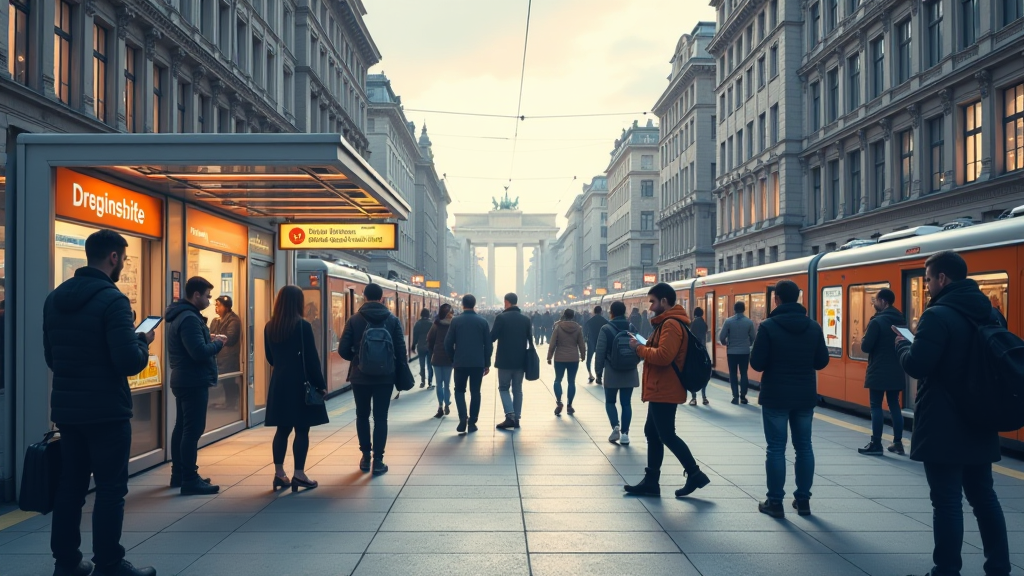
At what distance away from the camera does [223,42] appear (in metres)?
28.5

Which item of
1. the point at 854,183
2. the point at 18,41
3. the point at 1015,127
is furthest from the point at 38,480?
the point at 854,183

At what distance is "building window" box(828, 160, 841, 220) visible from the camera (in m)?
37.3

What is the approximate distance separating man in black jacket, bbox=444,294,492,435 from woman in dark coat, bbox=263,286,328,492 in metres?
4.19

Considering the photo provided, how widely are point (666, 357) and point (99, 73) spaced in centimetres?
1798

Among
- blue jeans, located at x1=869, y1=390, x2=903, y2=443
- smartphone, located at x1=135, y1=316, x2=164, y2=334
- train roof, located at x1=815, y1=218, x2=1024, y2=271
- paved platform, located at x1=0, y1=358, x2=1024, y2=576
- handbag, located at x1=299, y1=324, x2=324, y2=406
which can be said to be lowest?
paved platform, located at x1=0, y1=358, x2=1024, y2=576

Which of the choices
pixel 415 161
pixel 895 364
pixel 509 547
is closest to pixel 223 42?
pixel 895 364

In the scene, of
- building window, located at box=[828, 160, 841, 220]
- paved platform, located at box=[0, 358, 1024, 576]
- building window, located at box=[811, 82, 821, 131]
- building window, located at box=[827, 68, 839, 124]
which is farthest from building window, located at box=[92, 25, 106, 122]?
building window, located at box=[811, 82, 821, 131]

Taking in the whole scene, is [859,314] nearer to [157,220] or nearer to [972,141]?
[157,220]

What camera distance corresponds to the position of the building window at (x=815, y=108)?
128 ft

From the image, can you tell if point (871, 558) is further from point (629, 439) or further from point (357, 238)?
point (357, 238)

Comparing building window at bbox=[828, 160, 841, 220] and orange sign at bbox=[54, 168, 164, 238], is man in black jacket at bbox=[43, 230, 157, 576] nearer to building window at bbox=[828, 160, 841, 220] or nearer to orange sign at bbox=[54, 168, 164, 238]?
orange sign at bbox=[54, 168, 164, 238]

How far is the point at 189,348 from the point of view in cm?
764

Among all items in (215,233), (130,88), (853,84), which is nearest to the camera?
(215,233)

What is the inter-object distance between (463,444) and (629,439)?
213 centimetres
